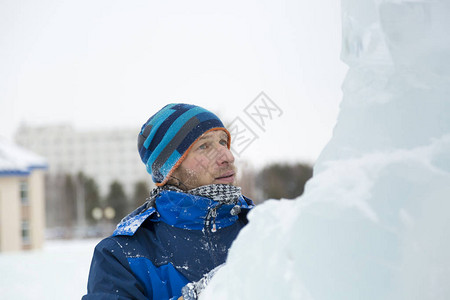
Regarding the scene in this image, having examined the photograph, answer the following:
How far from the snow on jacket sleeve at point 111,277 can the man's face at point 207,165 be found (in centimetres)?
38

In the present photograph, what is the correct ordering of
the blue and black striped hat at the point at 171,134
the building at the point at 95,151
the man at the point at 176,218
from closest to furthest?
1. the man at the point at 176,218
2. the blue and black striped hat at the point at 171,134
3. the building at the point at 95,151

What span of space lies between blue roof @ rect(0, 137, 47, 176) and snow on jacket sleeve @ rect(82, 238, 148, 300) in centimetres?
1838

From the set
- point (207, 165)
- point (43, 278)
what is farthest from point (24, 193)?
point (207, 165)

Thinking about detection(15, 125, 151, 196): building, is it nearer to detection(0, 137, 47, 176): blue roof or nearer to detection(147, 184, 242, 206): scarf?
detection(0, 137, 47, 176): blue roof

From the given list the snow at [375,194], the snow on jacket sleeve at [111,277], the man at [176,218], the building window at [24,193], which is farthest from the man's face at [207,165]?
the building window at [24,193]

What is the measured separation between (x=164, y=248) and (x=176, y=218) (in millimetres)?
114

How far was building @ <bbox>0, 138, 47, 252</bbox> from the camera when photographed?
60.1ft

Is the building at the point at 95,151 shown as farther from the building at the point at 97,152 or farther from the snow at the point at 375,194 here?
the snow at the point at 375,194

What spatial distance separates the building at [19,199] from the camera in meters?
18.3

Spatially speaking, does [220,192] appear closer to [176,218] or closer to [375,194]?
[176,218]

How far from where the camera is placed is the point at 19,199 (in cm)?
1908

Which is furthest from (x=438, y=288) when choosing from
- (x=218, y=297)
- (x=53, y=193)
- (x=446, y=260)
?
(x=53, y=193)

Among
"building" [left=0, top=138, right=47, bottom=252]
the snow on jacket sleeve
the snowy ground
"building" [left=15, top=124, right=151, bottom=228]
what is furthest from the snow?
"building" [left=15, top=124, right=151, bottom=228]

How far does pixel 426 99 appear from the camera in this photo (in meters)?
0.88
